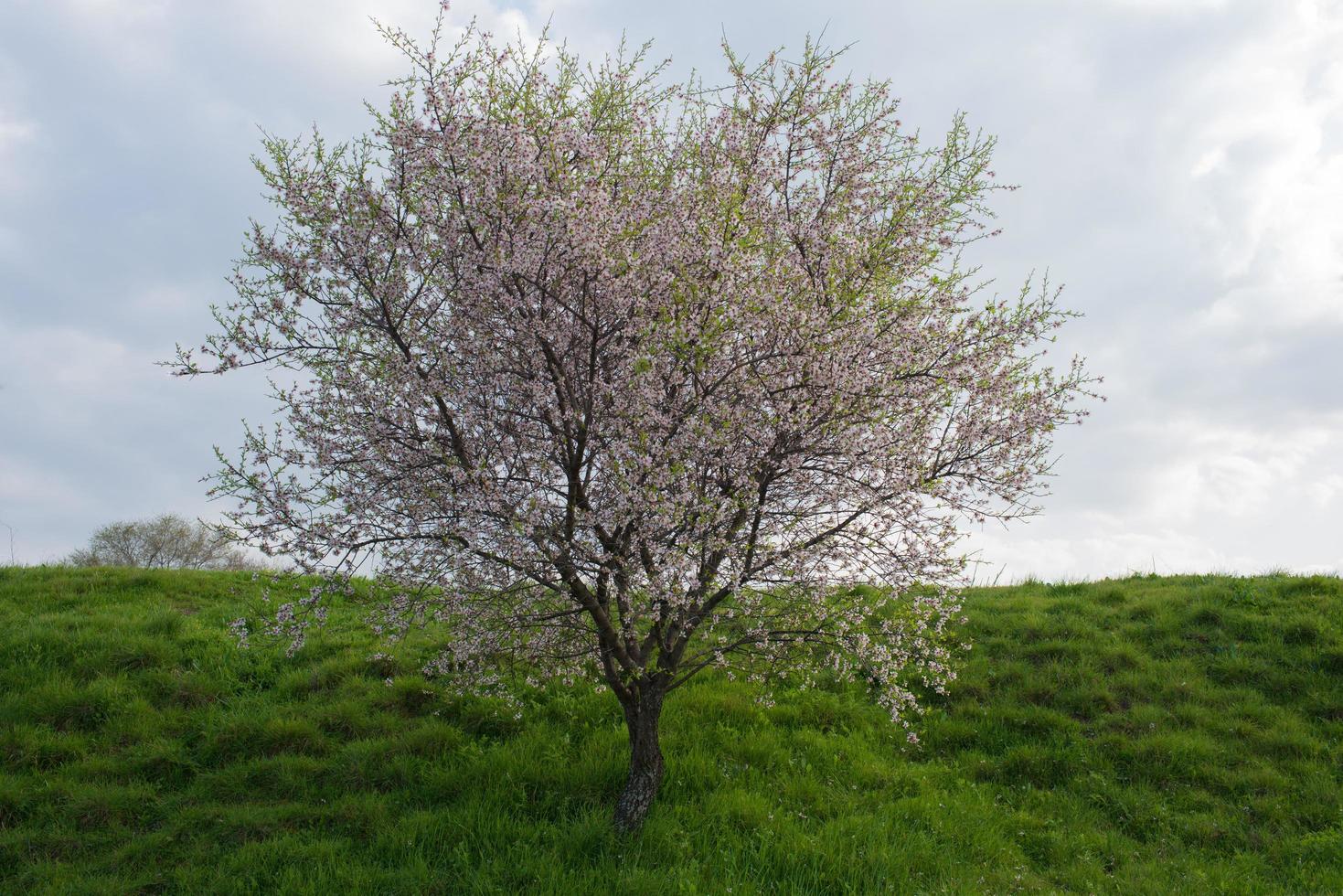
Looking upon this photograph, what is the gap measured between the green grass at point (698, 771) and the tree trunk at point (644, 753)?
353mm

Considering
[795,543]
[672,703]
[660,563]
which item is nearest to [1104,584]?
[672,703]

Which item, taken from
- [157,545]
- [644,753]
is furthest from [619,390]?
[157,545]

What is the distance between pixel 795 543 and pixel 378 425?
5515mm

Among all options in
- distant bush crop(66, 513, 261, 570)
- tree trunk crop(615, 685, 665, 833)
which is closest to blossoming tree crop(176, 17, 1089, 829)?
tree trunk crop(615, 685, 665, 833)

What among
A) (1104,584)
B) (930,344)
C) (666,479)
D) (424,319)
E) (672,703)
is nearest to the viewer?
(666,479)

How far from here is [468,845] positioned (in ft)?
36.4

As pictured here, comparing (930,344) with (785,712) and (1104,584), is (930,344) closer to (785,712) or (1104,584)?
(785,712)

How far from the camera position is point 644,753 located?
11727 millimetres

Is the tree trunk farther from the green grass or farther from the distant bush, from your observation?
the distant bush

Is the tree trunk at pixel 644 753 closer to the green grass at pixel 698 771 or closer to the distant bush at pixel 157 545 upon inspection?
the green grass at pixel 698 771

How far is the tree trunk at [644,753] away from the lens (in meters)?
11.6

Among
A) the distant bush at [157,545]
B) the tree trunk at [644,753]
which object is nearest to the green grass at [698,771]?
the tree trunk at [644,753]

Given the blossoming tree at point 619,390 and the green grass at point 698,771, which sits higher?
the blossoming tree at point 619,390

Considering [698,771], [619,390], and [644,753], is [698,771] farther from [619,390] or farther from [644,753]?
[619,390]
